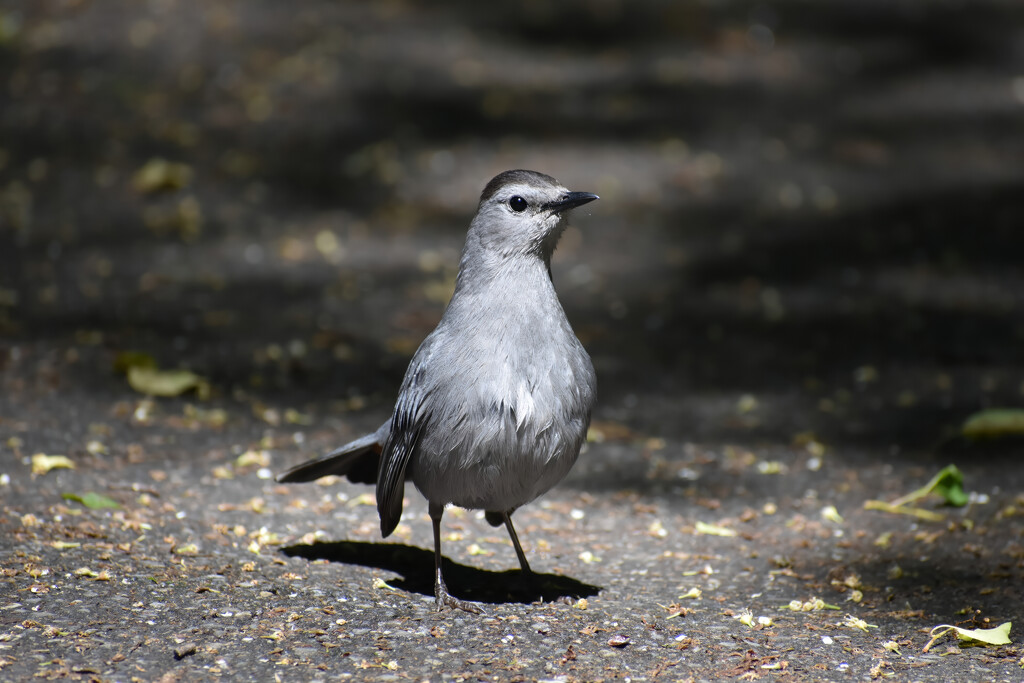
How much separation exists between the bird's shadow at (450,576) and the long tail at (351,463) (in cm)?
32

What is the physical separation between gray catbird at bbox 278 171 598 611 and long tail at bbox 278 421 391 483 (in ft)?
0.12

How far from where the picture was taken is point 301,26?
1189 cm

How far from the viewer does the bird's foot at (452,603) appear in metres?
4.09

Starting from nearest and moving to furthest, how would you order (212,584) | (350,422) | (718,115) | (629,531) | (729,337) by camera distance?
(212,584) → (629,531) → (350,422) → (729,337) → (718,115)

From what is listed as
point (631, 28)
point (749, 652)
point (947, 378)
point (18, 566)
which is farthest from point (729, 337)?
point (631, 28)

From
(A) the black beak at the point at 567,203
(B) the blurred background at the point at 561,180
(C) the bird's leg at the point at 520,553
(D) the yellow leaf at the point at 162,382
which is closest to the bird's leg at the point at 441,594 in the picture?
(C) the bird's leg at the point at 520,553

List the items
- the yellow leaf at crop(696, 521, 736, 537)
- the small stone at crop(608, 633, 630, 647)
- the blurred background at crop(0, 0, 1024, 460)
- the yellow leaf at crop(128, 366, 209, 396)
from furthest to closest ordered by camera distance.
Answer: the blurred background at crop(0, 0, 1024, 460)
the yellow leaf at crop(128, 366, 209, 396)
the yellow leaf at crop(696, 521, 736, 537)
the small stone at crop(608, 633, 630, 647)

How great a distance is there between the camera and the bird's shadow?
434 centimetres

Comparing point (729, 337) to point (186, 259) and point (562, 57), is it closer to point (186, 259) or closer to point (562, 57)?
point (186, 259)

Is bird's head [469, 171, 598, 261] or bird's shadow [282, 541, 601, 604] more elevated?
bird's head [469, 171, 598, 261]

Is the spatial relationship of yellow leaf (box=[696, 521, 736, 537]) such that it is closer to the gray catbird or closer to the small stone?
the gray catbird

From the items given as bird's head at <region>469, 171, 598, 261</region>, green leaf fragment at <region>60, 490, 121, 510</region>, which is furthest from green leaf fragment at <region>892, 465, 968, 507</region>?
green leaf fragment at <region>60, 490, 121, 510</region>

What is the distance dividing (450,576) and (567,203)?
159cm

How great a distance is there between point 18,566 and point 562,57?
30.0 ft
